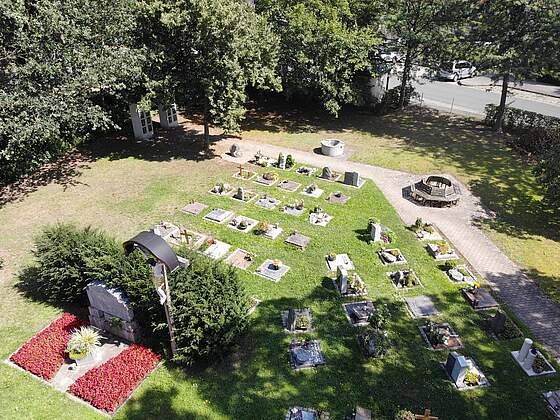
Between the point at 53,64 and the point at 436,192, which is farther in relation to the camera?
the point at 436,192

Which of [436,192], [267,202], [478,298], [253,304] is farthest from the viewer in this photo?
[436,192]

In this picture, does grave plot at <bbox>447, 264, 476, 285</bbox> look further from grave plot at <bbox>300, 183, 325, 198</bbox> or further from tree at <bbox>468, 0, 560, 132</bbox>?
tree at <bbox>468, 0, 560, 132</bbox>

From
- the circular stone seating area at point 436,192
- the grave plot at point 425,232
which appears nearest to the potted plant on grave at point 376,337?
the grave plot at point 425,232

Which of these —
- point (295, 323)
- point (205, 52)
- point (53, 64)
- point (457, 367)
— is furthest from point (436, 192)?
point (53, 64)

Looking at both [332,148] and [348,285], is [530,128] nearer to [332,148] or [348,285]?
[332,148]

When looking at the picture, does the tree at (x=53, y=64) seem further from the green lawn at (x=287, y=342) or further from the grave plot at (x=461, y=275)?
the grave plot at (x=461, y=275)

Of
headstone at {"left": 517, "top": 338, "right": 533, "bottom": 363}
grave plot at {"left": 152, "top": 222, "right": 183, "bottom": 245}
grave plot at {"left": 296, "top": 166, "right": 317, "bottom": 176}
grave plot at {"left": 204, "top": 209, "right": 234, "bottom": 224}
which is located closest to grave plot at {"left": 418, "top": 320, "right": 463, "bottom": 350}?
headstone at {"left": 517, "top": 338, "right": 533, "bottom": 363}

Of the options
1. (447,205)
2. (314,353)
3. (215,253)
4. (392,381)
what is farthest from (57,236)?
(447,205)
